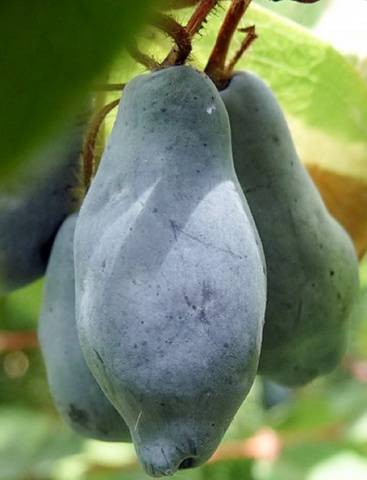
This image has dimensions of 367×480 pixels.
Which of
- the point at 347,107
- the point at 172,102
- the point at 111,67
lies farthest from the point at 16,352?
the point at 111,67

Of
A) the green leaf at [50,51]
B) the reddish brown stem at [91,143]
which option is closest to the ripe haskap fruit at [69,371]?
the reddish brown stem at [91,143]

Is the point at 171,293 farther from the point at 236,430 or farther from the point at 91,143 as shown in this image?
the point at 236,430

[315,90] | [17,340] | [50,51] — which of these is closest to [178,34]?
[50,51]

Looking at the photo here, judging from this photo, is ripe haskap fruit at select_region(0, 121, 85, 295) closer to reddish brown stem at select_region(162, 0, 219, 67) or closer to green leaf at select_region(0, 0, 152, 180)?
reddish brown stem at select_region(162, 0, 219, 67)

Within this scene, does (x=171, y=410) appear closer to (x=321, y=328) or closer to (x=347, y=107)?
(x=321, y=328)

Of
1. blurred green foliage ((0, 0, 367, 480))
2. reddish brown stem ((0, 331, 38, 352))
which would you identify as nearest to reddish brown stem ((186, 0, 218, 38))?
blurred green foliage ((0, 0, 367, 480))

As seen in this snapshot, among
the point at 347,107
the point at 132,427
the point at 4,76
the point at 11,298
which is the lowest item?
the point at 11,298
